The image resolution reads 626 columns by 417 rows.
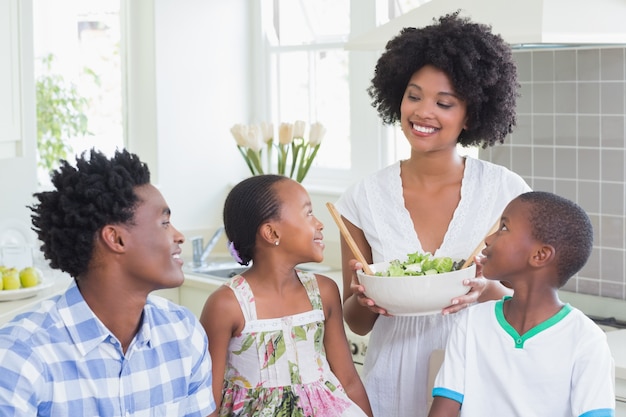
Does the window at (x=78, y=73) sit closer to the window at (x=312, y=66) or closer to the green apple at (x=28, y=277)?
the window at (x=312, y=66)

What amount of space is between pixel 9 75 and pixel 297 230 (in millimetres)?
1986

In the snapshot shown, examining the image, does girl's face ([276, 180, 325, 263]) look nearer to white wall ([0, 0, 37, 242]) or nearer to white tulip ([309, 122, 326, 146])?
white tulip ([309, 122, 326, 146])

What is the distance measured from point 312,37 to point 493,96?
2331 mm

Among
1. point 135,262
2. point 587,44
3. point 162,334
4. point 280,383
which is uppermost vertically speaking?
point 587,44

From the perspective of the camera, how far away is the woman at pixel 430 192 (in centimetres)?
203

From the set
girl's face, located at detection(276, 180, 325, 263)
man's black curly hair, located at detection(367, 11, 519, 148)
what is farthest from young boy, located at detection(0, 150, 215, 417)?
man's black curly hair, located at detection(367, 11, 519, 148)

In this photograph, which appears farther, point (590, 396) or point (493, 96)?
point (493, 96)

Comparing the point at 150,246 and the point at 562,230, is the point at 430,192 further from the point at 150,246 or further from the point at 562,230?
the point at 150,246

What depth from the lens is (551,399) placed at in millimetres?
1748

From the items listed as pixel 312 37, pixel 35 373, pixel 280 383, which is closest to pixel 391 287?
pixel 280 383

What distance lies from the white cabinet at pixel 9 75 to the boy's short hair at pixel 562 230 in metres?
2.32

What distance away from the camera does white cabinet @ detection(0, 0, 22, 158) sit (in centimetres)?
350

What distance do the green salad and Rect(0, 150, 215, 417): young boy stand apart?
0.44 metres

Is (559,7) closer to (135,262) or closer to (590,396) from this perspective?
(590,396)
